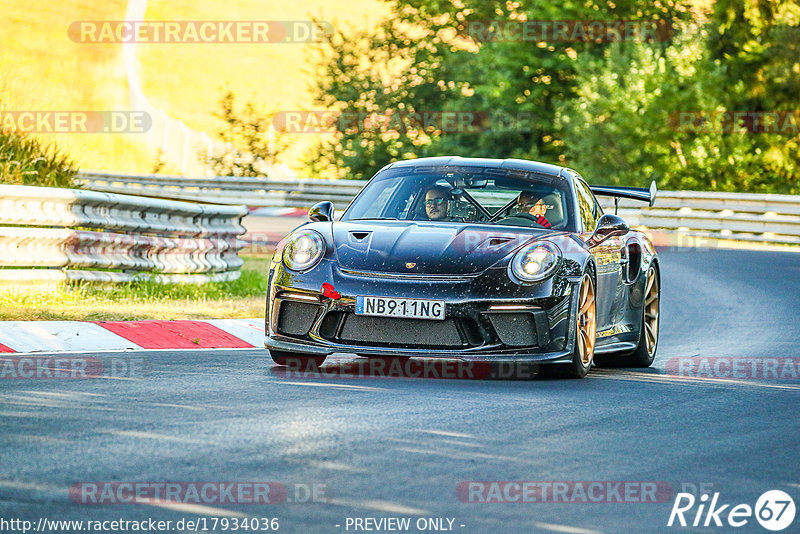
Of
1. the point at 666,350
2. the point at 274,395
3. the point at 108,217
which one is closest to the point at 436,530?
the point at 274,395

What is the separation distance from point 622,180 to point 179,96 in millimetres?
17527

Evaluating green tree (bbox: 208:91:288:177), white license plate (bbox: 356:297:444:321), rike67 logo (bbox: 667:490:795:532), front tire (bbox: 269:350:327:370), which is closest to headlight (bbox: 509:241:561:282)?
white license plate (bbox: 356:297:444:321)

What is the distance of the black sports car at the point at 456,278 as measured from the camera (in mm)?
7816

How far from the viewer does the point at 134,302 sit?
1152 cm

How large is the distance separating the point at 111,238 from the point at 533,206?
173 inches

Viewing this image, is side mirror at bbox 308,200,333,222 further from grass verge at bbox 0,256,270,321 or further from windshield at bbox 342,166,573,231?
grass verge at bbox 0,256,270,321

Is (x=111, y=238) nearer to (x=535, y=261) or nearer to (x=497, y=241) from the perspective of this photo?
(x=497, y=241)

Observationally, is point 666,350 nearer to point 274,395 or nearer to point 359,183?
point 274,395

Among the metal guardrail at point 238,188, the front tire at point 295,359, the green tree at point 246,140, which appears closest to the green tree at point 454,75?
the green tree at point 246,140

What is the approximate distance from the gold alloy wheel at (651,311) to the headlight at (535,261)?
202cm

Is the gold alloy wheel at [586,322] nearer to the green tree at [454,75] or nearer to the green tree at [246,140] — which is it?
the green tree at [246,140]

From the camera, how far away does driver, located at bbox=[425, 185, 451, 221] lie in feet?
29.8

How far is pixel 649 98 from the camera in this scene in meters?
34.7

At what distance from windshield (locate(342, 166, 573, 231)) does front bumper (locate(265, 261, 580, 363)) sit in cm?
106
